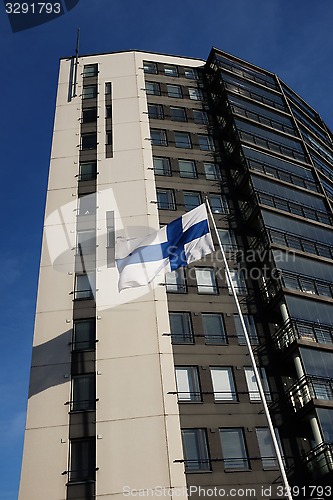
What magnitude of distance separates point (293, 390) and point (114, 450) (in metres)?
10.3

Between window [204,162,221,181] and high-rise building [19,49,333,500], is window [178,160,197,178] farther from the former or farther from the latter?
window [204,162,221,181]

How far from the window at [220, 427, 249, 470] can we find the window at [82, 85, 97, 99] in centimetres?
3069

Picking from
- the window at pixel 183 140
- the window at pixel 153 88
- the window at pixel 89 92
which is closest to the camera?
the window at pixel 183 140

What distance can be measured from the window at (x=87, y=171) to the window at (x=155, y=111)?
7.63 metres

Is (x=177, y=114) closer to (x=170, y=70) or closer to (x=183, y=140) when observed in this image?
(x=183, y=140)

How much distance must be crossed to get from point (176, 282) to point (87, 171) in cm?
1213

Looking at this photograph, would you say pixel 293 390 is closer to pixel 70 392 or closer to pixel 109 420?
pixel 109 420

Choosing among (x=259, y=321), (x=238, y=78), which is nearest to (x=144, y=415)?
(x=259, y=321)

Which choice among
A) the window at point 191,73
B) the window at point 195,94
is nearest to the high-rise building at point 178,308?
the window at point 195,94

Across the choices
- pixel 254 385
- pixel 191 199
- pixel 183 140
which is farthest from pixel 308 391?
pixel 183 140

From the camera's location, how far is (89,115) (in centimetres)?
4062

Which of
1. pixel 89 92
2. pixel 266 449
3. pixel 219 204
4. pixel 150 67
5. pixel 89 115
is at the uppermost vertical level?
pixel 150 67

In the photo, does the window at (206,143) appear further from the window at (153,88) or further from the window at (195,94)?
the window at (153,88)

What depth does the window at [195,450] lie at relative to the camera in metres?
23.4
